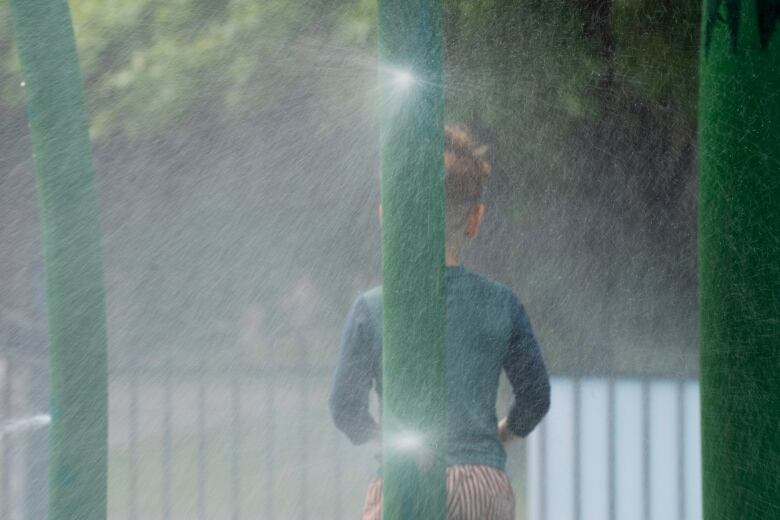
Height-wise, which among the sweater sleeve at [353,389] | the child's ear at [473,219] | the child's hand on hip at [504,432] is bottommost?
the child's hand on hip at [504,432]

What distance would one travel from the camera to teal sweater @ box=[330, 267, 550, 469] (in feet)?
5.79

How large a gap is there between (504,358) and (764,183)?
0.72 metres

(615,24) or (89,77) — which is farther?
(89,77)

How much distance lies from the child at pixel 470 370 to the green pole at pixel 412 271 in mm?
97

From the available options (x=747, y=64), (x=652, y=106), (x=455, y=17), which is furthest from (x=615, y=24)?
(x=747, y=64)

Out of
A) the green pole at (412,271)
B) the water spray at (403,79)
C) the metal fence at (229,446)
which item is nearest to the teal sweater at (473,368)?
the green pole at (412,271)

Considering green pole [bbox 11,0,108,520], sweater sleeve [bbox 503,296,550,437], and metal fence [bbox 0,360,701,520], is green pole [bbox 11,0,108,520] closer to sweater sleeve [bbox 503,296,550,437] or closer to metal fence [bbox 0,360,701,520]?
sweater sleeve [bbox 503,296,550,437]

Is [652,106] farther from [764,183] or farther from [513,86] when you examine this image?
[764,183]

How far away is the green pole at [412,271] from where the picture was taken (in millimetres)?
2010

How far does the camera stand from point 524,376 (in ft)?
5.73

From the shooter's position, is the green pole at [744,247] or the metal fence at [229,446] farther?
the metal fence at [229,446]

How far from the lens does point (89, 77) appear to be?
4.08 metres

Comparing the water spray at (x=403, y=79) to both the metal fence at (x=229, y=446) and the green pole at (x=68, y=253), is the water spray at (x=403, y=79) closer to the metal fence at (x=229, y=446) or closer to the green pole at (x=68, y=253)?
the green pole at (x=68, y=253)

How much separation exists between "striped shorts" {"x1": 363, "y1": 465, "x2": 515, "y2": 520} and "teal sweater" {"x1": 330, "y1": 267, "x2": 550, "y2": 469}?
0.02 metres
